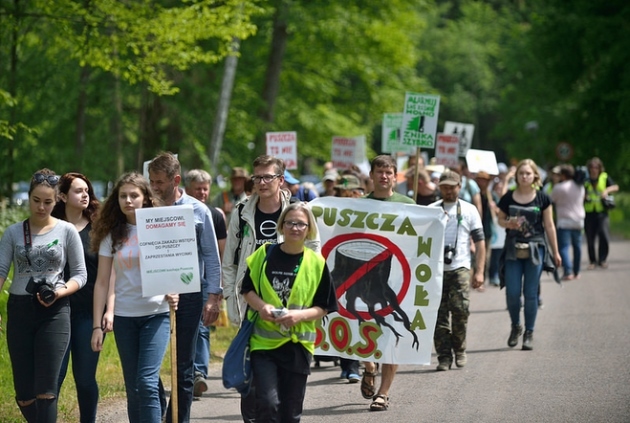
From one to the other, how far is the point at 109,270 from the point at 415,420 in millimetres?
2742

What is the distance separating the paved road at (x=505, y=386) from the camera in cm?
881

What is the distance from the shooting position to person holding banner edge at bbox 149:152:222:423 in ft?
25.3

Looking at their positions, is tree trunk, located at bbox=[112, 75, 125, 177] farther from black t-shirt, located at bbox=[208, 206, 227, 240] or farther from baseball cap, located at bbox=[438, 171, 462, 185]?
black t-shirt, located at bbox=[208, 206, 227, 240]

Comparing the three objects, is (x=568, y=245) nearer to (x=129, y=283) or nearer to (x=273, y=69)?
(x=273, y=69)

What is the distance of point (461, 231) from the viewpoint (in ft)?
36.7

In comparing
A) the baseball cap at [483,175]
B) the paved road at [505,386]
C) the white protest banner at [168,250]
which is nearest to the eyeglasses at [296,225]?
the white protest banner at [168,250]

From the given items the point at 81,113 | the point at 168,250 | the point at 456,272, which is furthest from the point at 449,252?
the point at 81,113

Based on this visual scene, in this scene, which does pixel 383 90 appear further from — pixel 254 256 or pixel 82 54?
pixel 254 256

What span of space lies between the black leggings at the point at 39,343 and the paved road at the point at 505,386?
1731 millimetres

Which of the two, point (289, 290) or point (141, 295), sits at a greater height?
point (289, 290)

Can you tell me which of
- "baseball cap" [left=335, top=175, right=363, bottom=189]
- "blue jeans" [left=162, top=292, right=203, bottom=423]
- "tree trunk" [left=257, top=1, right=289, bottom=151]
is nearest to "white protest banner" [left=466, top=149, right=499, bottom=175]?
"baseball cap" [left=335, top=175, right=363, bottom=189]

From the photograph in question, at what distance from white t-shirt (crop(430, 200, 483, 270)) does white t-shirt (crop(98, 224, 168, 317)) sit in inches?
175

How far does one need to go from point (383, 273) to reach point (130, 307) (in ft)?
8.69

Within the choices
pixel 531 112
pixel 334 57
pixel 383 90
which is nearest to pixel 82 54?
pixel 334 57
